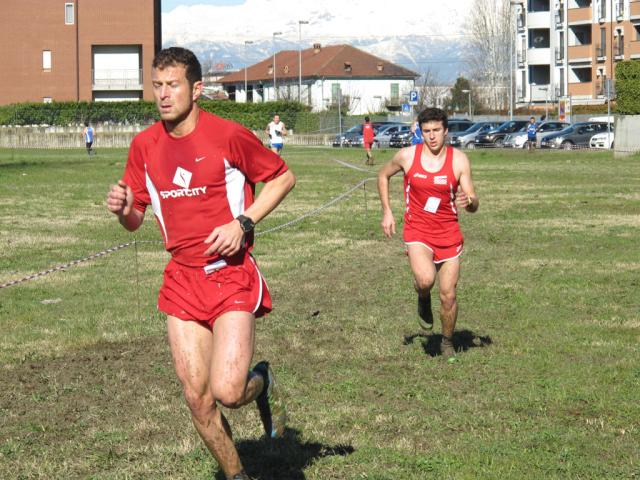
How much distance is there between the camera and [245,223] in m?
5.64

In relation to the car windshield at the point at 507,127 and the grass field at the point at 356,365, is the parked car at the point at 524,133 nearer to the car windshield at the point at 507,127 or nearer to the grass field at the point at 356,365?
the car windshield at the point at 507,127

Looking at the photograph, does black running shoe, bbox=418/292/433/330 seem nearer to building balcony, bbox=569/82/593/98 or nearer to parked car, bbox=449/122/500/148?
parked car, bbox=449/122/500/148

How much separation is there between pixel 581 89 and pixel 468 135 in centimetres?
3451

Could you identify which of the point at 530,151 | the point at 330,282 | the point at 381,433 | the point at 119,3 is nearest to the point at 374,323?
the point at 330,282

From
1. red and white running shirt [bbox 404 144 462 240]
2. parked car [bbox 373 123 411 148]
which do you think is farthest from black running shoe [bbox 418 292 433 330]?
parked car [bbox 373 123 411 148]

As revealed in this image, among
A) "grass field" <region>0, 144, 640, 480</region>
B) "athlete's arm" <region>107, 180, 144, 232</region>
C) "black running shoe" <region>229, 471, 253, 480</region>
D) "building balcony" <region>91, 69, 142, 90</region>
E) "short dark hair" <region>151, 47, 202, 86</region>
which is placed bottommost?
"grass field" <region>0, 144, 640, 480</region>

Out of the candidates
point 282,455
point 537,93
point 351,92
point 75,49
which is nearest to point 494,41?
point 351,92

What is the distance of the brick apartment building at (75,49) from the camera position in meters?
93.4

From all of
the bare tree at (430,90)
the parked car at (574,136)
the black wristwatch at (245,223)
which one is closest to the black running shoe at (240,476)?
the black wristwatch at (245,223)

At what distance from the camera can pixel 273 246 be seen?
18.8 meters

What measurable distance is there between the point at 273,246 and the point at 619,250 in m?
5.30

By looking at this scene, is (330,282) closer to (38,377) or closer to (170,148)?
(38,377)

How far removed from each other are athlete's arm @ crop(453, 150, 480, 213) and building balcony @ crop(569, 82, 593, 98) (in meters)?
88.8

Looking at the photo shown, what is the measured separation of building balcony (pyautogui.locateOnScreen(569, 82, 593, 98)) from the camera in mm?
95812
